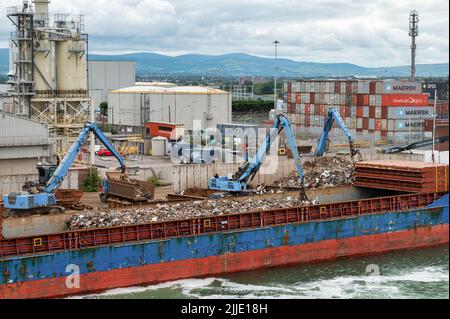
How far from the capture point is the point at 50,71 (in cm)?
4184

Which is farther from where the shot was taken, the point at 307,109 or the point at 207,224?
the point at 307,109

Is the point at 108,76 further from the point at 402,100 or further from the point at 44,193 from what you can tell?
the point at 44,193

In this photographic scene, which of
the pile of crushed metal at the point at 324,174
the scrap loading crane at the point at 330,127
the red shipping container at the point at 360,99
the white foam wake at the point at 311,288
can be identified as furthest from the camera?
the red shipping container at the point at 360,99

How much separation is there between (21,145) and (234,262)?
15.1 meters

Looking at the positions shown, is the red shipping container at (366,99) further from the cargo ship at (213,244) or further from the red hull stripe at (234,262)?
the red hull stripe at (234,262)

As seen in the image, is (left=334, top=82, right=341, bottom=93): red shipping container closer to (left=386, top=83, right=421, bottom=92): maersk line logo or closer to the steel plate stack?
(left=386, top=83, right=421, bottom=92): maersk line logo

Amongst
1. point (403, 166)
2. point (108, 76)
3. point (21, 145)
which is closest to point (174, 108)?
point (21, 145)

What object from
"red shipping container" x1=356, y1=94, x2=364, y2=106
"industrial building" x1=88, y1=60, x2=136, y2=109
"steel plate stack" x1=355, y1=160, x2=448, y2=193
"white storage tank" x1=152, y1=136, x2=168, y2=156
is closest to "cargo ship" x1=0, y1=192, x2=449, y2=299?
"steel plate stack" x1=355, y1=160, x2=448, y2=193

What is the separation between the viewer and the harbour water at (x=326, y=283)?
75.9ft

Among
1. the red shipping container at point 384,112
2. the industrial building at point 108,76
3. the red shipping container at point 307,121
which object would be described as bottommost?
the red shipping container at point 307,121

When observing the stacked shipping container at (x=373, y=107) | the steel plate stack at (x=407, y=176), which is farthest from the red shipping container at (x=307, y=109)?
the steel plate stack at (x=407, y=176)

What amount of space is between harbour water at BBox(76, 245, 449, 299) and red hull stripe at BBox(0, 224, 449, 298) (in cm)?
30

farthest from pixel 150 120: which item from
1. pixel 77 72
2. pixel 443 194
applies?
pixel 443 194

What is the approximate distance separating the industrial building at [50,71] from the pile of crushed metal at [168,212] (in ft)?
48.7
